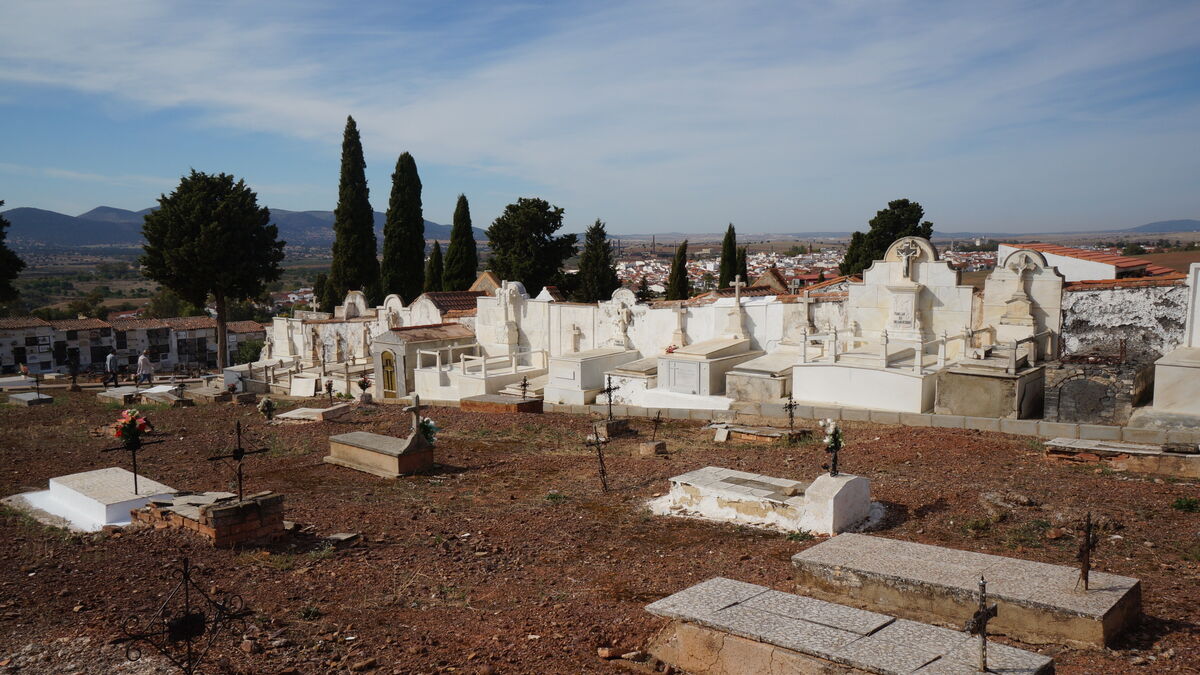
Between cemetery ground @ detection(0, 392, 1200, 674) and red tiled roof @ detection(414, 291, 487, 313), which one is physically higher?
red tiled roof @ detection(414, 291, 487, 313)

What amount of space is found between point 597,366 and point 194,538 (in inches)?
505

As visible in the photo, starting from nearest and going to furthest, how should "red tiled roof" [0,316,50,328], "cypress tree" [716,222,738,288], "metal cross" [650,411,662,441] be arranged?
"metal cross" [650,411,662,441] → "red tiled roof" [0,316,50,328] → "cypress tree" [716,222,738,288]

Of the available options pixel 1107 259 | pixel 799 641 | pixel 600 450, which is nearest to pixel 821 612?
pixel 799 641

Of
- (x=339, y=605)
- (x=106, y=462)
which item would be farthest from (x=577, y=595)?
(x=106, y=462)

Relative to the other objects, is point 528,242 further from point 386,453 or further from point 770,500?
point 770,500

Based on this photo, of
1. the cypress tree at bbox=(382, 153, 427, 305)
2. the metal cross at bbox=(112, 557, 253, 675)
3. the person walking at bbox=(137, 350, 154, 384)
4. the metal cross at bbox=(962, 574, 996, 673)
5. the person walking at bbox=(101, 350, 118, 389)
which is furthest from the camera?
the cypress tree at bbox=(382, 153, 427, 305)

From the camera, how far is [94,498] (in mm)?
8531

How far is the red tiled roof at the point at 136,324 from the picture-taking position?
4497cm

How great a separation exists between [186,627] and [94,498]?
4.67 m

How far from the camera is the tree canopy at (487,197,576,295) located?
110 feet

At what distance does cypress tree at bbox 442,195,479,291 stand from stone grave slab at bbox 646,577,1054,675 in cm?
3454

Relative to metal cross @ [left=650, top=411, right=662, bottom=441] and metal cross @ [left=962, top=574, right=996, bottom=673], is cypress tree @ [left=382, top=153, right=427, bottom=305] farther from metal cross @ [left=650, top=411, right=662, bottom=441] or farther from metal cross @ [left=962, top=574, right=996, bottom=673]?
metal cross @ [left=962, top=574, right=996, bottom=673]

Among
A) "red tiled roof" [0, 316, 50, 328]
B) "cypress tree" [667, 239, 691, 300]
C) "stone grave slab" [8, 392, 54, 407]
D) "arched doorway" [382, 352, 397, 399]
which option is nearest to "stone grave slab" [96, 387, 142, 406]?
"stone grave slab" [8, 392, 54, 407]

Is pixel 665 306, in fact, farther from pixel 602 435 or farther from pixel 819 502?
pixel 819 502
